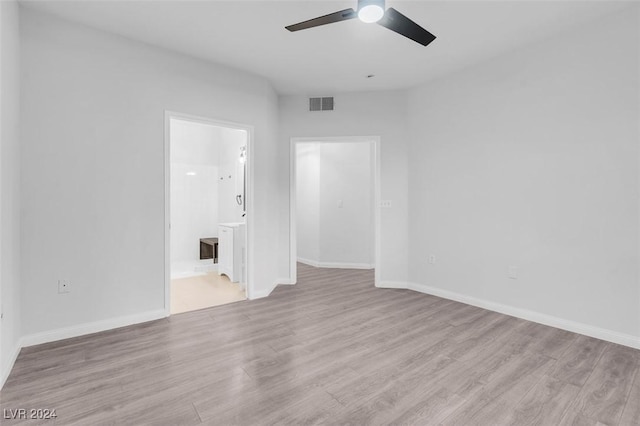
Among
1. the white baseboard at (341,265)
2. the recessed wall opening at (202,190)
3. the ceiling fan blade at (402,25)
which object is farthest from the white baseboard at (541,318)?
the recessed wall opening at (202,190)

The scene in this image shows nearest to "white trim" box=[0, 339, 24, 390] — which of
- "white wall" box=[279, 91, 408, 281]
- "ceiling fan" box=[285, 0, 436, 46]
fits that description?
"white wall" box=[279, 91, 408, 281]

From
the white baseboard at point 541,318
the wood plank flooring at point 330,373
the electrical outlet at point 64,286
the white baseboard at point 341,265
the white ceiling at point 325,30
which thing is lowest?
the wood plank flooring at point 330,373

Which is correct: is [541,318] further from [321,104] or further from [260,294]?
[321,104]

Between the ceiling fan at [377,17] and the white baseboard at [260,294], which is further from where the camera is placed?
the white baseboard at [260,294]

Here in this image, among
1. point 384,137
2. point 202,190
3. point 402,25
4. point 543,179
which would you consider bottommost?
point 543,179

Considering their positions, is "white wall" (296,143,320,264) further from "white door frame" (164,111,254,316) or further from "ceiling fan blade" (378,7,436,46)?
"ceiling fan blade" (378,7,436,46)

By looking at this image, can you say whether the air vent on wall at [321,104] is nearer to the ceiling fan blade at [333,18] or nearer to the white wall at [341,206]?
the white wall at [341,206]

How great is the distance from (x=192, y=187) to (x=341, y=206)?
335 cm

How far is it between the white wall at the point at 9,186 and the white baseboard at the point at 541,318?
4.27 m

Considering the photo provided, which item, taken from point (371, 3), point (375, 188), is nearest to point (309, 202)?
point (375, 188)

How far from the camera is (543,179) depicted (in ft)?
10.6

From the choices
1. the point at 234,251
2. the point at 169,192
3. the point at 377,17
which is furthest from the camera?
the point at 234,251

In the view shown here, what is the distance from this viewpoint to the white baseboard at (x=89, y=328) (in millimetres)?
2693

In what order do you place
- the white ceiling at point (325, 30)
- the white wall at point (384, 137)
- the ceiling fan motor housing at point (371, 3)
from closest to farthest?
the ceiling fan motor housing at point (371, 3)
the white ceiling at point (325, 30)
the white wall at point (384, 137)
